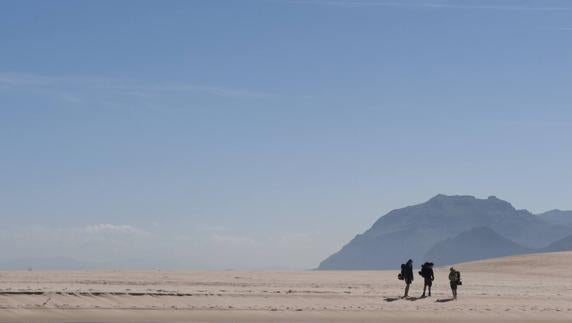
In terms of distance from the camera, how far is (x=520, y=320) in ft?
92.5

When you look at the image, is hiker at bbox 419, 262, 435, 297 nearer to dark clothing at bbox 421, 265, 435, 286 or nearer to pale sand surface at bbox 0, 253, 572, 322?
dark clothing at bbox 421, 265, 435, 286

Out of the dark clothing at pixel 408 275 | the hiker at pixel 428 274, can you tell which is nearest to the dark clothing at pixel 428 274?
the hiker at pixel 428 274

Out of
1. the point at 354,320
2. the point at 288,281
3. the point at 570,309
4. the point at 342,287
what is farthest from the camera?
the point at 288,281

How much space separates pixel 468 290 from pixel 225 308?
14563 millimetres

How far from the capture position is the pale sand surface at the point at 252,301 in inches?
1030

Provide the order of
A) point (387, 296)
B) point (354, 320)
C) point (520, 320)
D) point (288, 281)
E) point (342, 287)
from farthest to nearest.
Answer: point (288, 281) < point (342, 287) < point (387, 296) < point (520, 320) < point (354, 320)

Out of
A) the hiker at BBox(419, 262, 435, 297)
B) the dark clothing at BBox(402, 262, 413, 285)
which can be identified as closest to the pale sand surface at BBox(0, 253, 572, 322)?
the hiker at BBox(419, 262, 435, 297)

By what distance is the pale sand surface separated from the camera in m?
26.2

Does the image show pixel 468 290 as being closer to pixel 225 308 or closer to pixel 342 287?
pixel 342 287

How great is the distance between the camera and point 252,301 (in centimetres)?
3020

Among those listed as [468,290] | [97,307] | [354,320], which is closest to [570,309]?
[468,290]

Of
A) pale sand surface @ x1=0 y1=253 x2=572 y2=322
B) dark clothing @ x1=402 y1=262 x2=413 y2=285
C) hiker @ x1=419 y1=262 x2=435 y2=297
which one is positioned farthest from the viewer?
dark clothing @ x1=402 y1=262 x2=413 y2=285

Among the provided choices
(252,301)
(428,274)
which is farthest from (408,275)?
(252,301)

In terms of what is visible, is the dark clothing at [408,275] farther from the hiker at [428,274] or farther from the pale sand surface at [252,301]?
the pale sand surface at [252,301]
